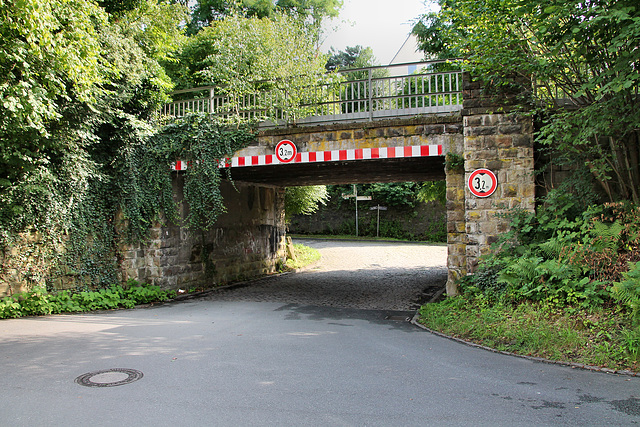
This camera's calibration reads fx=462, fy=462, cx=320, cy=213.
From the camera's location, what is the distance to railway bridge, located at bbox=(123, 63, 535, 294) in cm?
830

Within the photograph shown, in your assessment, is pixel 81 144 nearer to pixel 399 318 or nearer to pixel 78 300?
pixel 78 300

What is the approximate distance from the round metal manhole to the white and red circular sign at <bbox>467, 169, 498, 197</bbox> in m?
6.25

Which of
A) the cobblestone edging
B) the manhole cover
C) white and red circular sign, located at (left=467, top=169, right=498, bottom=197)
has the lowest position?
the manhole cover

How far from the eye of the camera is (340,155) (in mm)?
9984

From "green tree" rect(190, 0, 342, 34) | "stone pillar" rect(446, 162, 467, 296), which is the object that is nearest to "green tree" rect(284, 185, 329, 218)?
"green tree" rect(190, 0, 342, 34)

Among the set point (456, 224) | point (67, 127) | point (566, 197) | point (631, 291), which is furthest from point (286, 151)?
point (631, 291)

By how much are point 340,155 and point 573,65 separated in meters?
4.64

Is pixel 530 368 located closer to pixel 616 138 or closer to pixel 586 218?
A: pixel 586 218

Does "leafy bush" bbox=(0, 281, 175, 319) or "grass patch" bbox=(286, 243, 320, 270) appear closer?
"leafy bush" bbox=(0, 281, 175, 319)

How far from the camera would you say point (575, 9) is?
5.70 m

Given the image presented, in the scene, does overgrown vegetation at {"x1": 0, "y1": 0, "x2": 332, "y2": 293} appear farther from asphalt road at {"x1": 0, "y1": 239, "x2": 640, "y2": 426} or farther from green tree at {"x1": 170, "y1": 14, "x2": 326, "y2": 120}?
asphalt road at {"x1": 0, "y1": 239, "x2": 640, "y2": 426}

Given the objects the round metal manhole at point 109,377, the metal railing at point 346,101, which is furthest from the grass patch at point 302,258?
the round metal manhole at point 109,377

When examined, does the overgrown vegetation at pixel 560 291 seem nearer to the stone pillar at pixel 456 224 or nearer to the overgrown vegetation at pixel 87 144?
the stone pillar at pixel 456 224

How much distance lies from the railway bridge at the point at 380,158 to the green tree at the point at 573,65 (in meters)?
0.76
